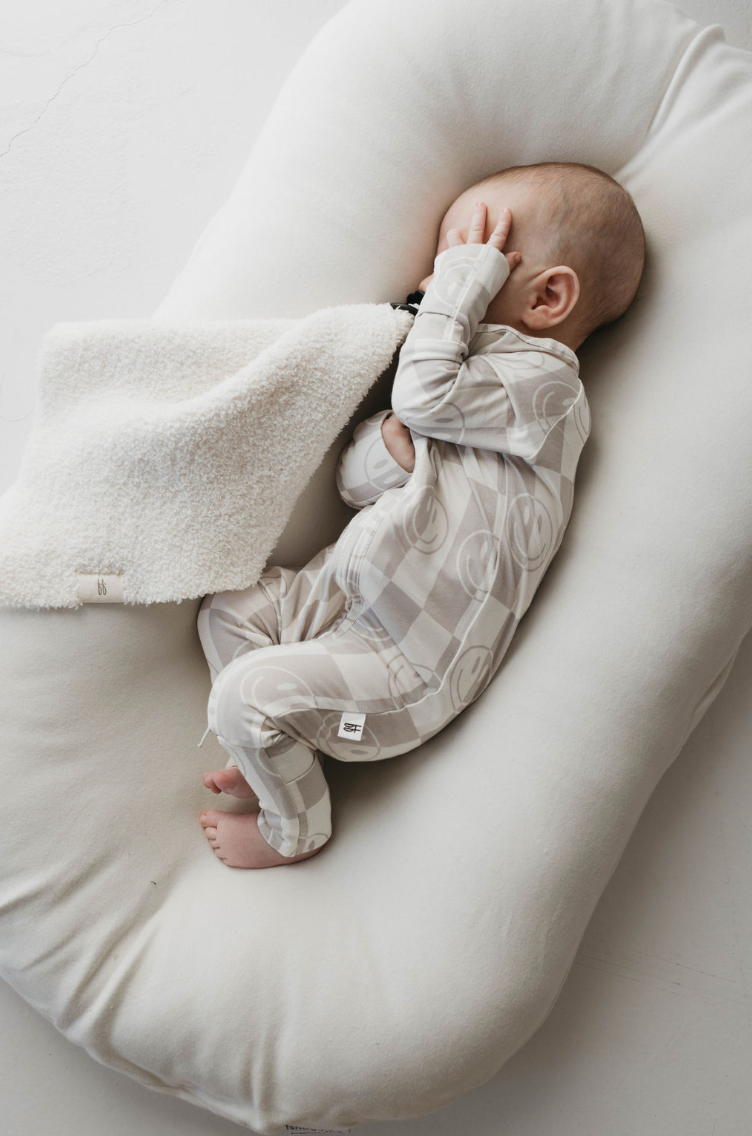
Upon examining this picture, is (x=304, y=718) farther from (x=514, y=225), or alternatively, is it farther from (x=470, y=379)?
(x=514, y=225)

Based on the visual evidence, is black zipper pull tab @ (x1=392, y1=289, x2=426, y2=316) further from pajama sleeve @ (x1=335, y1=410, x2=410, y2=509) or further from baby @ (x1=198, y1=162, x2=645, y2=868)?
pajama sleeve @ (x1=335, y1=410, x2=410, y2=509)

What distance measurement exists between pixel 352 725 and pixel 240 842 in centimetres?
24

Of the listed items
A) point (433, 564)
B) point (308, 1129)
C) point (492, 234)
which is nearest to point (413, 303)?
point (492, 234)

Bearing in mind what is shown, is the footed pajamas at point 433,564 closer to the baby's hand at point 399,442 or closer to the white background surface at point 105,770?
the baby's hand at point 399,442

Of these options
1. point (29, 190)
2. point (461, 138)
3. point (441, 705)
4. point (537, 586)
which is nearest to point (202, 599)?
point (441, 705)

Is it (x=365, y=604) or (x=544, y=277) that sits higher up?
(x=544, y=277)

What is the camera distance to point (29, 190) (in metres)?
1.41

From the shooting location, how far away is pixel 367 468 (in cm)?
109

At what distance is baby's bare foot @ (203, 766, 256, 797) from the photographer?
3.52 feet

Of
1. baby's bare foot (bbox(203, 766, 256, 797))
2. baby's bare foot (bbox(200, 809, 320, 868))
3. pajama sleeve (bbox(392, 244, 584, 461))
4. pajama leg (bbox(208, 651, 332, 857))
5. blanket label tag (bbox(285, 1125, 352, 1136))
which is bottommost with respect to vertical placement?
blanket label tag (bbox(285, 1125, 352, 1136))

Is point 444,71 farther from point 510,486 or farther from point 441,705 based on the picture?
point 441,705

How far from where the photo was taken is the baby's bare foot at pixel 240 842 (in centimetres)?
108

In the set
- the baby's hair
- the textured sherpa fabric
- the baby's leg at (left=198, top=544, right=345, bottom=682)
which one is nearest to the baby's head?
the baby's hair

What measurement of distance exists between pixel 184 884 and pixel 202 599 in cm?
39
